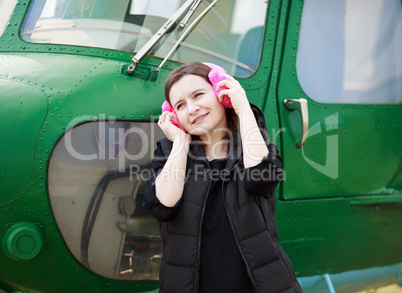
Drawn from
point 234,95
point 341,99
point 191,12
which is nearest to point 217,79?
point 234,95

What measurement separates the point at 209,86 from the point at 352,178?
1.24 metres

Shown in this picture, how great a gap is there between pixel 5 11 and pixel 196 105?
4.09 ft

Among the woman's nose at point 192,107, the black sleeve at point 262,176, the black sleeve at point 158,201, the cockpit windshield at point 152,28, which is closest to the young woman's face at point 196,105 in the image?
the woman's nose at point 192,107

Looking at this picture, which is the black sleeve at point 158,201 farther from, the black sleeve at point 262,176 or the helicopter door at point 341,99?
the helicopter door at point 341,99

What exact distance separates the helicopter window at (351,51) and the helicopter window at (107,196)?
1100 millimetres

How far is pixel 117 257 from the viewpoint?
2129 millimetres

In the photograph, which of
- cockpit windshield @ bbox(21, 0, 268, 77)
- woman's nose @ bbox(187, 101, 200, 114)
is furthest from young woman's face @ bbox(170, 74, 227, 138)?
cockpit windshield @ bbox(21, 0, 268, 77)

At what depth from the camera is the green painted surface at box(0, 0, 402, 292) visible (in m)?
1.94

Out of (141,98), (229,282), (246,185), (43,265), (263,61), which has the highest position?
(263,61)

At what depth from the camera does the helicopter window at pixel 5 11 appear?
2.22 m

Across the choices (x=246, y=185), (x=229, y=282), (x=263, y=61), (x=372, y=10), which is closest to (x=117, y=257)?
(x=229, y=282)

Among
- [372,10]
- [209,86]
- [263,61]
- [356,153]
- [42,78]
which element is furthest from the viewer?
[372,10]

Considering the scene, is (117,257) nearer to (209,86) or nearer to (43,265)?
(43,265)

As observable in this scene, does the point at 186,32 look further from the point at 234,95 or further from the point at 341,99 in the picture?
the point at 341,99
